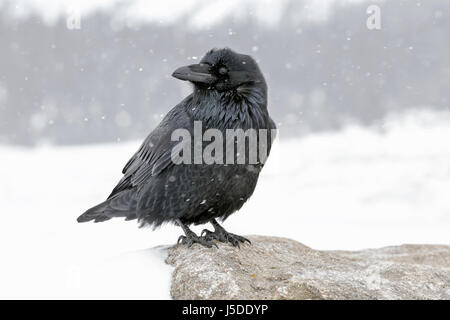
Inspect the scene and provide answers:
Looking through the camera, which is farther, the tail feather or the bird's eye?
the tail feather

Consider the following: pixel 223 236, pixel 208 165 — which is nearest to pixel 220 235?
pixel 223 236

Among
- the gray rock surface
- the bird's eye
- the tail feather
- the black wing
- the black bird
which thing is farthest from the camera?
the tail feather

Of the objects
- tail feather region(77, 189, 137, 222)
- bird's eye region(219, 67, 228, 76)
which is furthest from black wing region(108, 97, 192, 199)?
bird's eye region(219, 67, 228, 76)

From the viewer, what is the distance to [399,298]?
14.5ft

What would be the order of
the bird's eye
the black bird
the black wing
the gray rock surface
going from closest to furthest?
the gray rock surface → the black bird → the bird's eye → the black wing

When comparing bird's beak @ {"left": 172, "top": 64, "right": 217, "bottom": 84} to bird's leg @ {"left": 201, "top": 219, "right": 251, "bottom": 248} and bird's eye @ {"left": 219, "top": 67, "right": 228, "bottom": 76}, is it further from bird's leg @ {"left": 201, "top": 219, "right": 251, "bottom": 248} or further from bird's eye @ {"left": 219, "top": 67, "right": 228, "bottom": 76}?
bird's leg @ {"left": 201, "top": 219, "right": 251, "bottom": 248}

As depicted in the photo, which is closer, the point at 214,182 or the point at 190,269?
the point at 190,269

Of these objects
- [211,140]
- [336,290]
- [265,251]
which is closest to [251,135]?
[211,140]

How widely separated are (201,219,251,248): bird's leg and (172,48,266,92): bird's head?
1.43m

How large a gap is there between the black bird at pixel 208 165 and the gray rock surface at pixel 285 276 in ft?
1.14

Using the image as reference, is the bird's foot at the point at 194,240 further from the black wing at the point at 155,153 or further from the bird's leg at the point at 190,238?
the black wing at the point at 155,153

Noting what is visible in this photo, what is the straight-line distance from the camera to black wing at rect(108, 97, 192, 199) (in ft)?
17.0

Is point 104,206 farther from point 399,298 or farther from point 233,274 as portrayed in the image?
point 399,298
